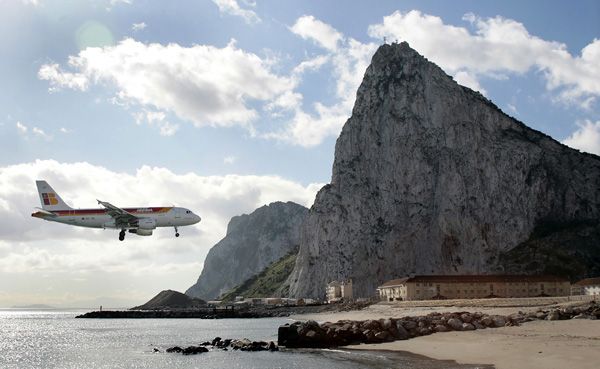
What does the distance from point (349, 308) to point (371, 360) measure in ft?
276

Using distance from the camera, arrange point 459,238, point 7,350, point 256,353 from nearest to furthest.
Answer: point 256,353, point 7,350, point 459,238

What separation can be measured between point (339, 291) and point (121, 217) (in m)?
95.2

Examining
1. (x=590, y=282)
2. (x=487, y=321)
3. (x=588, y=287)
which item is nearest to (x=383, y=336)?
(x=487, y=321)

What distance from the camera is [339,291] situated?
164750 mm

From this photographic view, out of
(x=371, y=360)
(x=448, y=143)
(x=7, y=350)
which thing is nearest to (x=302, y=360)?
(x=371, y=360)

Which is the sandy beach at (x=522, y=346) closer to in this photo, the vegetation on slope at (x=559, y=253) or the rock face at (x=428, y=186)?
the vegetation on slope at (x=559, y=253)

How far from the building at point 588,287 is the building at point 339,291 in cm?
5828

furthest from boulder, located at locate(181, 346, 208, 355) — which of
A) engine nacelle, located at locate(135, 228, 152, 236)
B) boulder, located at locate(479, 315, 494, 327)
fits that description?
engine nacelle, located at locate(135, 228, 152, 236)

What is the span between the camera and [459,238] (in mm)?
164625

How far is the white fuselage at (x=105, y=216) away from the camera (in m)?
81.8

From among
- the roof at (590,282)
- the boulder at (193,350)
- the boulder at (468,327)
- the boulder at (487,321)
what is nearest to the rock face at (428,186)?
the roof at (590,282)

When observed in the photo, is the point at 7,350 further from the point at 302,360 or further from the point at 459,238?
the point at 459,238

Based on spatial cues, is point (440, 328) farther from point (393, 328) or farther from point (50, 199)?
point (50, 199)

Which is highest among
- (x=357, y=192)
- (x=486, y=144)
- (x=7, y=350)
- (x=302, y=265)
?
(x=486, y=144)
